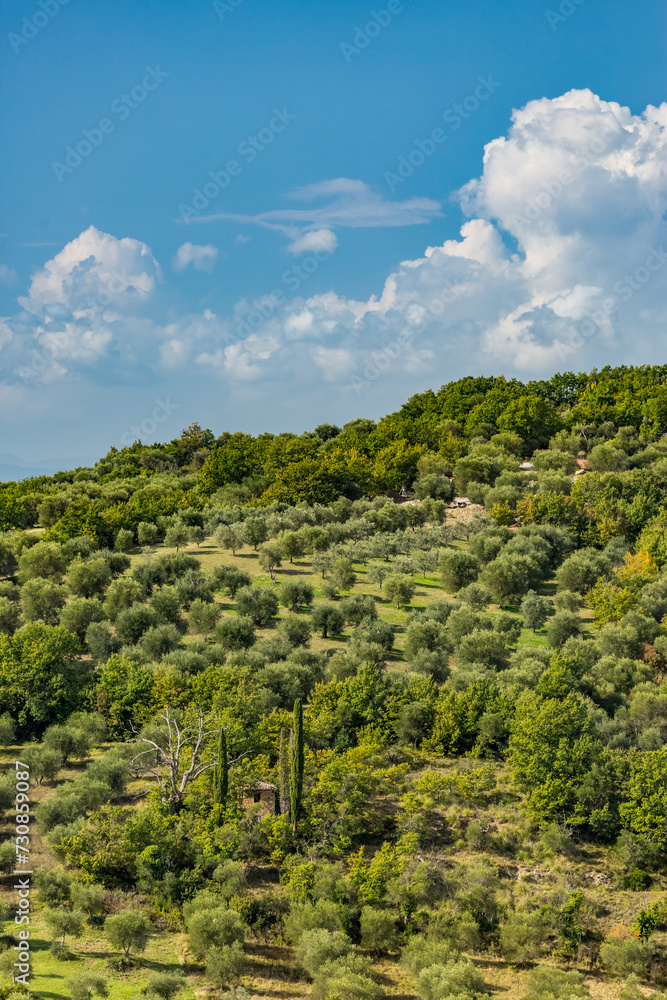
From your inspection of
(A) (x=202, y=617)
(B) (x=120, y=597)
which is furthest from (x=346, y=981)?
(B) (x=120, y=597)

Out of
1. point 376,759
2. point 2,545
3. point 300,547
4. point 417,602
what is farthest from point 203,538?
point 376,759

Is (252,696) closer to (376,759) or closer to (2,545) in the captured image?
(376,759)

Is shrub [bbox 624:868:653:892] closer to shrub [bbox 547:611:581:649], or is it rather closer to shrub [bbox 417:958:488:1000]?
shrub [bbox 417:958:488:1000]

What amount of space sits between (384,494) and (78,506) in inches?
1745

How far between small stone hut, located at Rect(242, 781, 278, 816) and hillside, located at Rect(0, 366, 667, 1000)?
12 centimetres

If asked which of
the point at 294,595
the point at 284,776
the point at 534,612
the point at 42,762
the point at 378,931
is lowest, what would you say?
the point at 378,931

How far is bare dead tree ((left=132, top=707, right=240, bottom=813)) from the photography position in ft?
118

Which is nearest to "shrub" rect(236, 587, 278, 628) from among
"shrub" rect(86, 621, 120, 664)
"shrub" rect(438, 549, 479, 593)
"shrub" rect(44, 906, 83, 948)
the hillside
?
the hillside

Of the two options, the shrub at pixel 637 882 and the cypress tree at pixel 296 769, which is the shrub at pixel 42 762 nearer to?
the cypress tree at pixel 296 769

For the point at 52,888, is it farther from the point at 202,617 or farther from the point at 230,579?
the point at 230,579

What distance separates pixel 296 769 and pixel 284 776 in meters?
1.14

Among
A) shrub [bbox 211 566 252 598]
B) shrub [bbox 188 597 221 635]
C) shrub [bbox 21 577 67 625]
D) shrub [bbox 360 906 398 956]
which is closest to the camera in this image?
shrub [bbox 360 906 398 956]

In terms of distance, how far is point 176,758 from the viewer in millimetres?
36562

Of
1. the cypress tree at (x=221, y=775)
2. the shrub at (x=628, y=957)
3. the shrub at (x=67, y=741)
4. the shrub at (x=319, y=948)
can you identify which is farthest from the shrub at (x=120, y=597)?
the shrub at (x=628, y=957)
